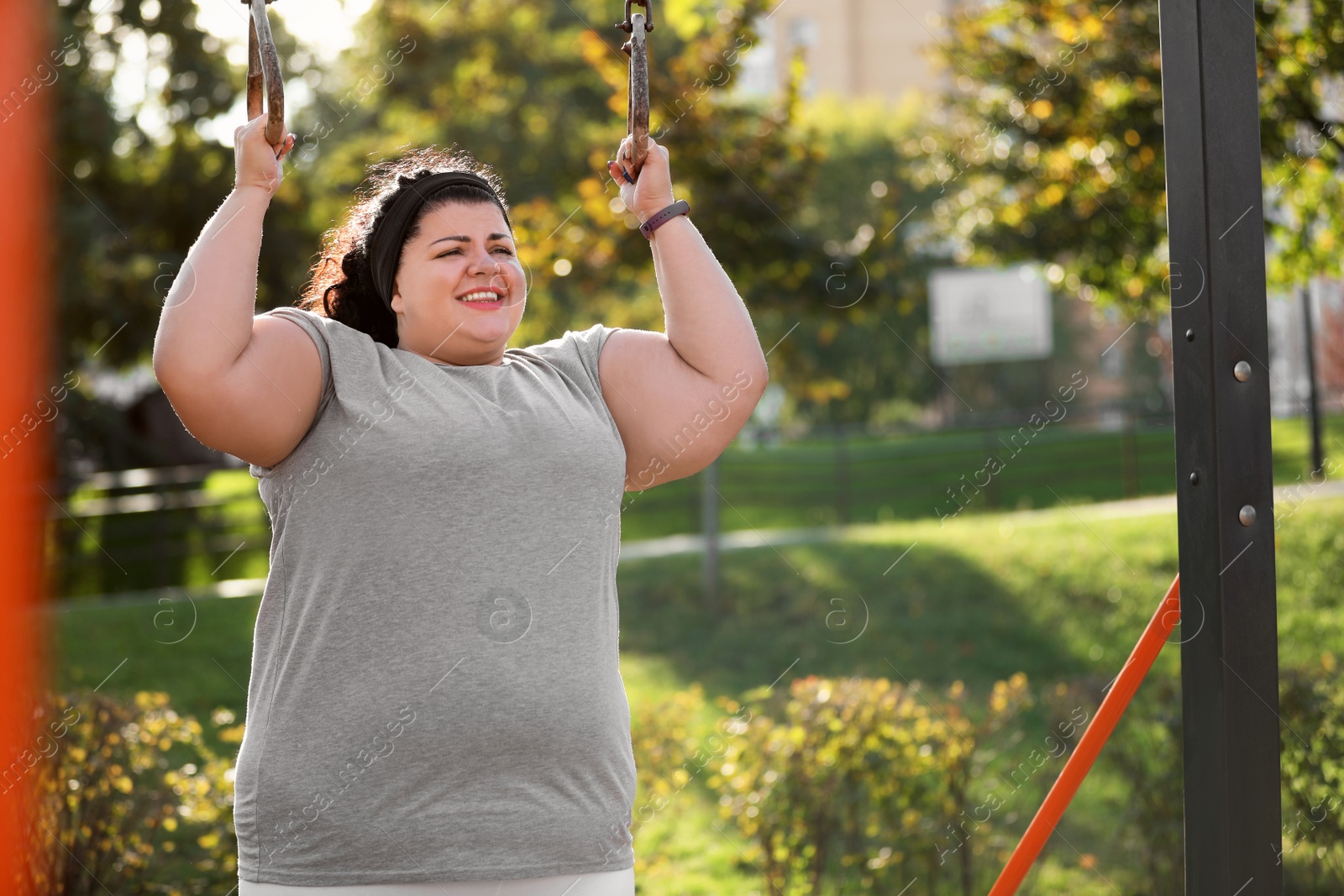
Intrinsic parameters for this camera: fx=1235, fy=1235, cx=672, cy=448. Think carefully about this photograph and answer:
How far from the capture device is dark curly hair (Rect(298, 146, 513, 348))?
6.81ft

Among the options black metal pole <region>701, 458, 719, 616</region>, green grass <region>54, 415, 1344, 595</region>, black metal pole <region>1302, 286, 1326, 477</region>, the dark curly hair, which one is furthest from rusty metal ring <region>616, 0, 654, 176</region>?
Result: black metal pole <region>1302, 286, 1326, 477</region>

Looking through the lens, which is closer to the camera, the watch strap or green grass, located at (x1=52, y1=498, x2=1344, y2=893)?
the watch strap

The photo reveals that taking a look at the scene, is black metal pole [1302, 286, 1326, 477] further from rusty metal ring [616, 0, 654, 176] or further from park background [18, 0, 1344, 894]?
rusty metal ring [616, 0, 654, 176]

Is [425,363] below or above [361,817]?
above

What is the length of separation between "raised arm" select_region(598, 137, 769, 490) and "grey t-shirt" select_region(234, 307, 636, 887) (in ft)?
0.78

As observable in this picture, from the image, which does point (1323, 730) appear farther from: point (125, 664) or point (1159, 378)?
point (1159, 378)

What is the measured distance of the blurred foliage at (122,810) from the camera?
3840mm

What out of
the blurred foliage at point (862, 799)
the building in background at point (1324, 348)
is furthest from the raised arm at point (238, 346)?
the building in background at point (1324, 348)

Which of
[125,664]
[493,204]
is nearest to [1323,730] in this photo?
[493,204]

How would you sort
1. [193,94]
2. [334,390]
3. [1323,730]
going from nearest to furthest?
[334,390] → [1323,730] → [193,94]

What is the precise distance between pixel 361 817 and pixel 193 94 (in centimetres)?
1218

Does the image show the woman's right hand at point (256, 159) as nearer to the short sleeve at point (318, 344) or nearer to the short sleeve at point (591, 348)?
the short sleeve at point (318, 344)

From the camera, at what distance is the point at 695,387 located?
2.03 m

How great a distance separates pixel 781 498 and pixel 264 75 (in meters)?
15.5
